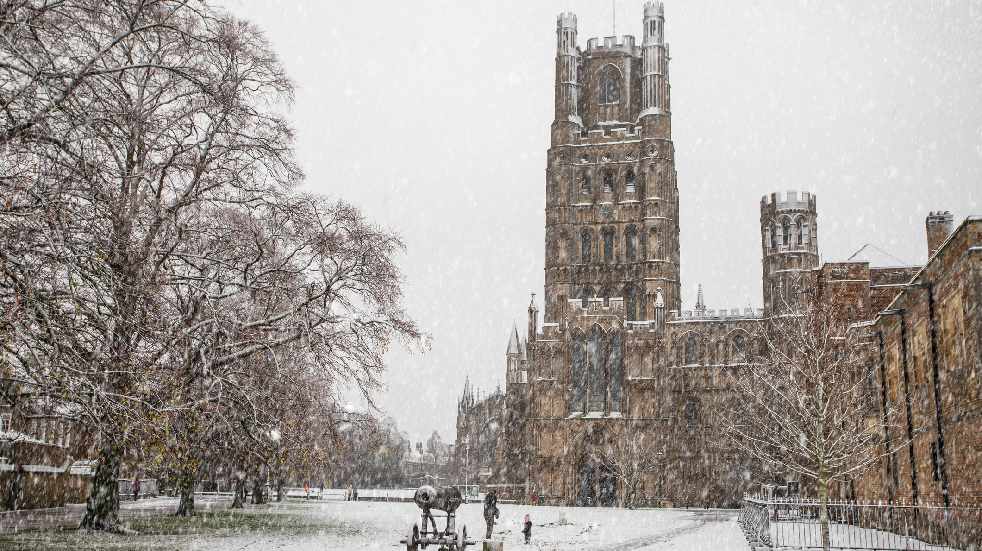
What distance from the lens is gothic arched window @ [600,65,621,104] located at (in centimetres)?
6906

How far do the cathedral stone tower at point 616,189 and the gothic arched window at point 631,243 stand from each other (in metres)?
0.08

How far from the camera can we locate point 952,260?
18703 mm

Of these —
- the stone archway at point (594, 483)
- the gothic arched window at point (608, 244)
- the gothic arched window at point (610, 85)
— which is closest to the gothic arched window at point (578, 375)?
the stone archway at point (594, 483)

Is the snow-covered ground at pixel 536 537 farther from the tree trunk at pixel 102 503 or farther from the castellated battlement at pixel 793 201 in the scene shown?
the castellated battlement at pixel 793 201

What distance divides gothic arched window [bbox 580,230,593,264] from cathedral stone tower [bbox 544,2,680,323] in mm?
76

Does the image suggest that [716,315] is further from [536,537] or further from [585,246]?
[536,537]

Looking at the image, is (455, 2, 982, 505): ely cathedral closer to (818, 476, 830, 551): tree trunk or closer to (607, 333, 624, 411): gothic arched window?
(607, 333, 624, 411): gothic arched window

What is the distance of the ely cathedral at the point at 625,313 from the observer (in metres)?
57.9

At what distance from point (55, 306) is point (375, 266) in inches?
396

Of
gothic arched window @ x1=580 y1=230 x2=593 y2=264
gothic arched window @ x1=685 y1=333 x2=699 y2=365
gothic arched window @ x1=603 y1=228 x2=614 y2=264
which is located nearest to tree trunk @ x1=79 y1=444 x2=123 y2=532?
gothic arched window @ x1=685 y1=333 x2=699 y2=365

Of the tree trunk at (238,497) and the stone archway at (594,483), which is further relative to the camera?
the stone archway at (594,483)

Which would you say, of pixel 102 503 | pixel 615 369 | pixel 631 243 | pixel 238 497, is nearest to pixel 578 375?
pixel 615 369

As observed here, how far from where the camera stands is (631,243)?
64938 millimetres

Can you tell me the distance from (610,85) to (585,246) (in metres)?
14.0
